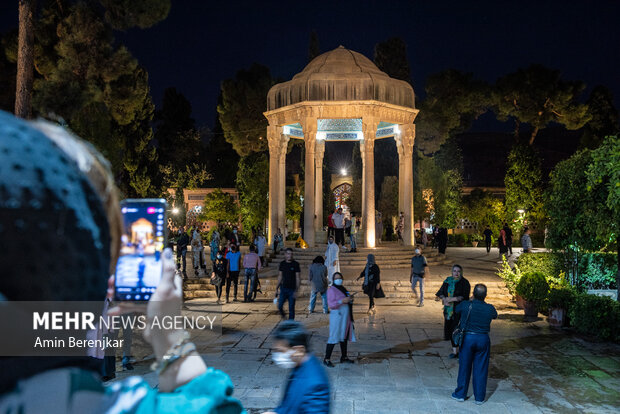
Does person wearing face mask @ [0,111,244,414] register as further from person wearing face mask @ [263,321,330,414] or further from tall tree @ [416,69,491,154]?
tall tree @ [416,69,491,154]

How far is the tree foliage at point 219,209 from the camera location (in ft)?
110

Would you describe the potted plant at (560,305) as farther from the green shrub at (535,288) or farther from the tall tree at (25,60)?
the tall tree at (25,60)

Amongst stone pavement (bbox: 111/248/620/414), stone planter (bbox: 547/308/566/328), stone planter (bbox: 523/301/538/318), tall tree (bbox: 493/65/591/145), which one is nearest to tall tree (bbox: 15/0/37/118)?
stone pavement (bbox: 111/248/620/414)

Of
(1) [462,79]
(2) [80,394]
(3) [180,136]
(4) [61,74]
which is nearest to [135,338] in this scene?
(2) [80,394]

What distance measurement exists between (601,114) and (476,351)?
33618 mm

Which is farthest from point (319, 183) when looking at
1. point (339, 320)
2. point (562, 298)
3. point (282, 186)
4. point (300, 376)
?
point (300, 376)

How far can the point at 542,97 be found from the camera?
33.2 metres

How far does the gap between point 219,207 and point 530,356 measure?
2720 cm

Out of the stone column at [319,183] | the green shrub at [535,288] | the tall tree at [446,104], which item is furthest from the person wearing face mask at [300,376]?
the tall tree at [446,104]

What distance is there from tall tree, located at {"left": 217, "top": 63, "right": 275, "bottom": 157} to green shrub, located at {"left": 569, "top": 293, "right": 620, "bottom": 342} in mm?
27233

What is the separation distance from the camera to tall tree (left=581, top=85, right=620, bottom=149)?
110 ft

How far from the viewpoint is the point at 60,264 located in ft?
2.43

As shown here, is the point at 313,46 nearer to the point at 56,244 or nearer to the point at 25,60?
the point at 25,60

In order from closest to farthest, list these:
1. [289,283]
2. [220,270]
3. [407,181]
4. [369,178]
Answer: [289,283]
[220,270]
[369,178]
[407,181]
